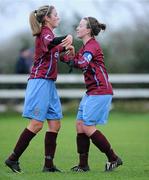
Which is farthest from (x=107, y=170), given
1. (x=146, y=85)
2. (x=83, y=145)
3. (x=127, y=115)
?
(x=146, y=85)

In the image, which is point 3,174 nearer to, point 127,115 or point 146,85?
point 127,115

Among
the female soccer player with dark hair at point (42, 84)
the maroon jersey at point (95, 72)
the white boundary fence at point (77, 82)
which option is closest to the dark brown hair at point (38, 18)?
the female soccer player with dark hair at point (42, 84)

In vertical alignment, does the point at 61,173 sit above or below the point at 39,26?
below

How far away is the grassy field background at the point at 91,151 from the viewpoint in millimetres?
9164

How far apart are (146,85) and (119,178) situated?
1360cm

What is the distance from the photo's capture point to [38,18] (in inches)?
374

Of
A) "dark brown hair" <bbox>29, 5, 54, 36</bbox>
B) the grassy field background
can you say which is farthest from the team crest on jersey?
the grassy field background

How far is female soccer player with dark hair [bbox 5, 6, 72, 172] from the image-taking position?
9.43 metres

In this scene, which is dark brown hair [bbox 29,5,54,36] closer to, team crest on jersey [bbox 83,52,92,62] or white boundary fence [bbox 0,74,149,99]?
team crest on jersey [bbox 83,52,92,62]

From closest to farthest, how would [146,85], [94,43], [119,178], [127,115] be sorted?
[119,178] → [94,43] → [127,115] → [146,85]

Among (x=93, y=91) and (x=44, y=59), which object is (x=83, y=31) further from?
(x=93, y=91)

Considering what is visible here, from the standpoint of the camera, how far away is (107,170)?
9602 millimetres

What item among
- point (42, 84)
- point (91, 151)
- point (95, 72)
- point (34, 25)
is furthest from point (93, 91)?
point (91, 151)

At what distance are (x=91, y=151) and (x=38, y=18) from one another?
3.27m
